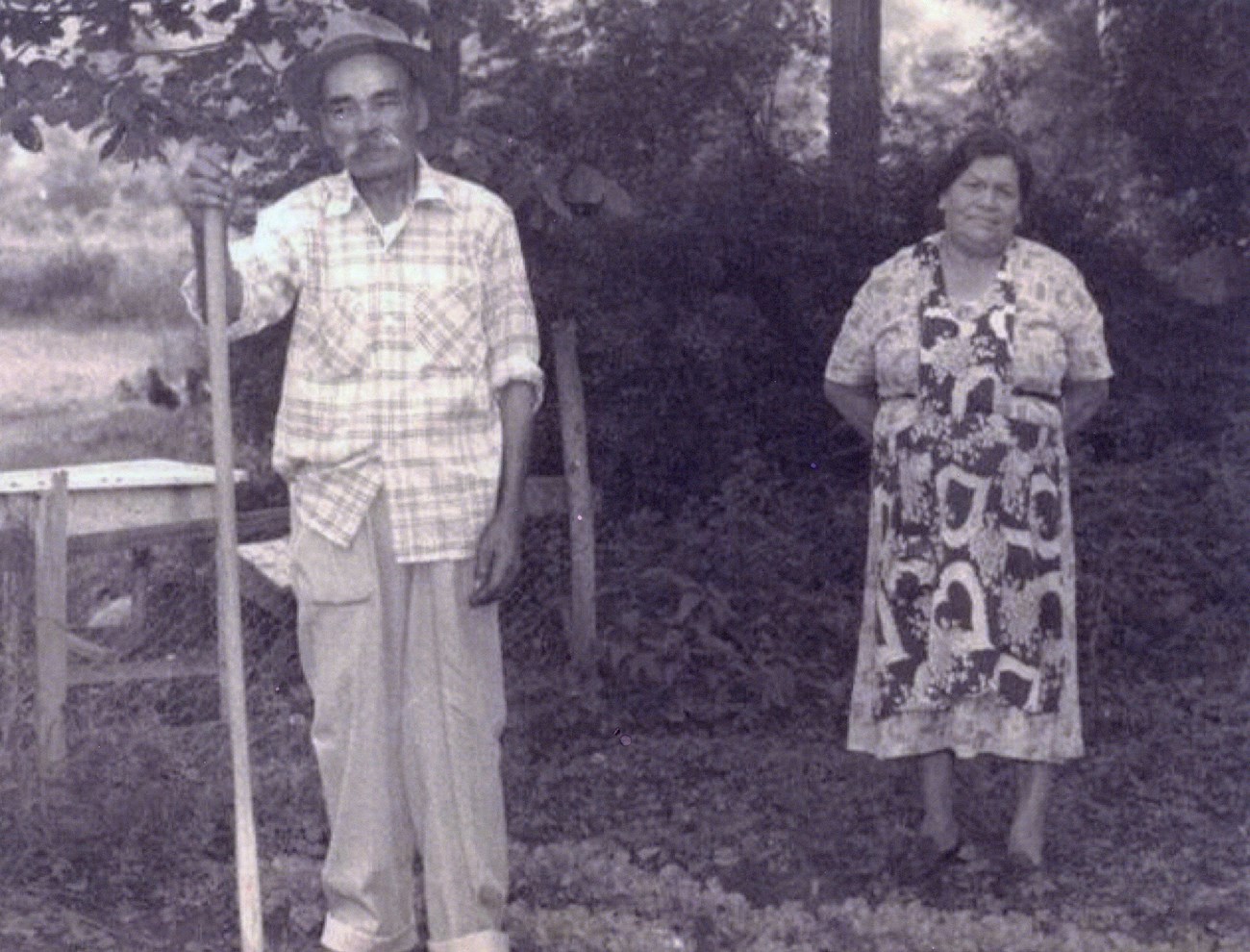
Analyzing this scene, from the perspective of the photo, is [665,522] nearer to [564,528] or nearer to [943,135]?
[564,528]

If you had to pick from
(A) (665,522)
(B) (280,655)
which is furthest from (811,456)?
(B) (280,655)

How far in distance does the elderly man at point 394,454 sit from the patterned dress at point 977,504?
1208 mm

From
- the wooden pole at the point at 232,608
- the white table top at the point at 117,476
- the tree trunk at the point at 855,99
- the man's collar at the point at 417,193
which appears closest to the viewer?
the wooden pole at the point at 232,608

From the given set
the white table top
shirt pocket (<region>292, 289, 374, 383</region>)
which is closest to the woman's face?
shirt pocket (<region>292, 289, 374, 383</region>)

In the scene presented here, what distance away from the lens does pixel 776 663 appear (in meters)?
8.00

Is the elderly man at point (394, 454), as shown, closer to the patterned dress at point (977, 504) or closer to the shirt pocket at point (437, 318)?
the shirt pocket at point (437, 318)

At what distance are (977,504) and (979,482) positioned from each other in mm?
56

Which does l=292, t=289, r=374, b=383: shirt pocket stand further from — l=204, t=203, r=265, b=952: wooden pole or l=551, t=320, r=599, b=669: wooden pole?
l=551, t=320, r=599, b=669: wooden pole

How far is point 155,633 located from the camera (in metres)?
7.43

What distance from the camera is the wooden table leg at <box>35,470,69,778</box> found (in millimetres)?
6211

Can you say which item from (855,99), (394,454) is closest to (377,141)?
(394,454)

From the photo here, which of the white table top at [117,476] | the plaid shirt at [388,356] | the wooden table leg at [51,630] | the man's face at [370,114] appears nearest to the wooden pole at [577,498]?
the white table top at [117,476]

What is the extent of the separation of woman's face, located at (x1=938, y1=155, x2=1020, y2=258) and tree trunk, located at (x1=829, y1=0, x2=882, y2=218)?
12.7 feet

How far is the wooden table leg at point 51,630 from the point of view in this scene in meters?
6.21
